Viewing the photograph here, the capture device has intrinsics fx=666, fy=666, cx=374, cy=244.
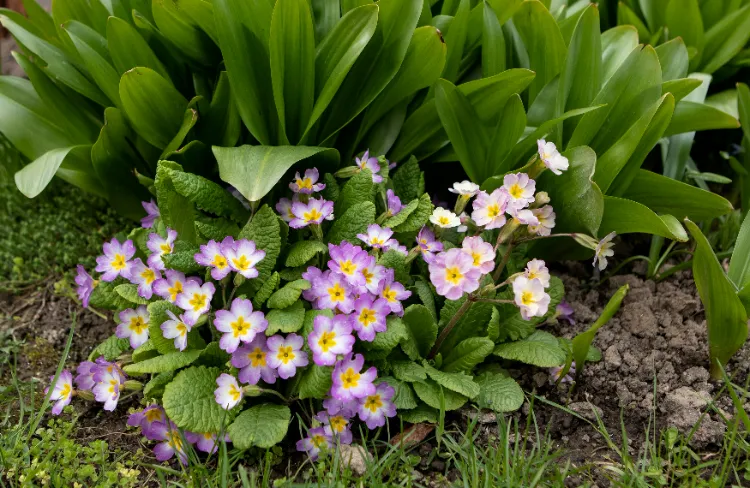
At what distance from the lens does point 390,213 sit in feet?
6.48

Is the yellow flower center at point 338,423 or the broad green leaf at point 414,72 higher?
the broad green leaf at point 414,72

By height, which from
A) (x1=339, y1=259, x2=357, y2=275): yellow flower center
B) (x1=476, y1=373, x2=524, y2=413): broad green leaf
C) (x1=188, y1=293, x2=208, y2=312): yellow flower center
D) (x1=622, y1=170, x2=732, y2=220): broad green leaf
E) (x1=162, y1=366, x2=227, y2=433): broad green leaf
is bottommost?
(x1=476, y1=373, x2=524, y2=413): broad green leaf

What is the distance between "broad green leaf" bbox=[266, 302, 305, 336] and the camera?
172 centimetres

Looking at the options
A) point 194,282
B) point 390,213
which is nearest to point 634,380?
point 390,213

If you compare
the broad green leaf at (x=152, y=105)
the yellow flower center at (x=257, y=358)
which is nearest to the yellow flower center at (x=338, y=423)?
the yellow flower center at (x=257, y=358)

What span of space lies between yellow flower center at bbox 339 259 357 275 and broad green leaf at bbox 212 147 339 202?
0.28 metres

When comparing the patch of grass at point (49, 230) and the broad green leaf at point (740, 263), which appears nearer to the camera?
the broad green leaf at point (740, 263)

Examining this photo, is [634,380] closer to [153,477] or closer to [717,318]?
[717,318]

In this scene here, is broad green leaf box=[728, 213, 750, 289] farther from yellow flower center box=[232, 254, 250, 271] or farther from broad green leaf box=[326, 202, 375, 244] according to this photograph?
yellow flower center box=[232, 254, 250, 271]

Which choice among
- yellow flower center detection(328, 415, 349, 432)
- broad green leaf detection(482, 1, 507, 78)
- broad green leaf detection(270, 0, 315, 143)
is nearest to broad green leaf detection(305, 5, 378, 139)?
broad green leaf detection(270, 0, 315, 143)

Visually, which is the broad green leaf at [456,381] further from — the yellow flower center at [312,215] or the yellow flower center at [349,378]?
the yellow flower center at [312,215]

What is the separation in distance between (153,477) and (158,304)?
453mm

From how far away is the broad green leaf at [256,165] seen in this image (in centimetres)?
179

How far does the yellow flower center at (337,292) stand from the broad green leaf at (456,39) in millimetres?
845
